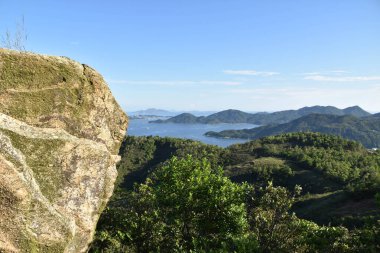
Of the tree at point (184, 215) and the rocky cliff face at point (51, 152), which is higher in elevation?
the rocky cliff face at point (51, 152)

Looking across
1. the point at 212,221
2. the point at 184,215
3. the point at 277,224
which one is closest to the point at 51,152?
the point at 184,215

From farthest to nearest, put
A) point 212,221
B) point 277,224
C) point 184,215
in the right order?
point 184,215 < point 212,221 < point 277,224

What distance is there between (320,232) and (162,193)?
1215 cm

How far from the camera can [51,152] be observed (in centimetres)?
1753

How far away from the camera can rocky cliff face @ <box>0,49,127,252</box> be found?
15.4 m

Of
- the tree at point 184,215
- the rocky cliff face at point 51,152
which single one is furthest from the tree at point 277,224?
the rocky cliff face at point 51,152

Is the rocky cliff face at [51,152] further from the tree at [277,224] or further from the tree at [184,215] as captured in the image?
the tree at [277,224]

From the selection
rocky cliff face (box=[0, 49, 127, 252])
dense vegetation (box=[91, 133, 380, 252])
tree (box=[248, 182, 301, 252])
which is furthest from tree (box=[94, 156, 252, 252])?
rocky cliff face (box=[0, 49, 127, 252])

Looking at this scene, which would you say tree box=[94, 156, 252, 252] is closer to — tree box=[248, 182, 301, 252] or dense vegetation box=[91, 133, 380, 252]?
dense vegetation box=[91, 133, 380, 252]

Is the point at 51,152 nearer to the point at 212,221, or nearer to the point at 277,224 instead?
the point at 212,221

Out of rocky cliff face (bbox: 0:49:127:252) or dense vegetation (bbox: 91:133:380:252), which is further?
dense vegetation (bbox: 91:133:380:252)

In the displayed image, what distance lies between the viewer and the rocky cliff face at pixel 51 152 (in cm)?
1543

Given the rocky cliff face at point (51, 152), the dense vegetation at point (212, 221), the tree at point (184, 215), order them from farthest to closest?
the tree at point (184, 215) → the dense vegetation at point (212, 221) → the rocky cliff face at point (51, 152)

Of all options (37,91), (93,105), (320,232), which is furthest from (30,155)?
(320,232)
